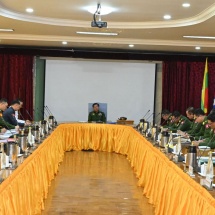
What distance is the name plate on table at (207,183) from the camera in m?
3.10

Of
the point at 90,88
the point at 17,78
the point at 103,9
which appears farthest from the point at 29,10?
the point at 17,78

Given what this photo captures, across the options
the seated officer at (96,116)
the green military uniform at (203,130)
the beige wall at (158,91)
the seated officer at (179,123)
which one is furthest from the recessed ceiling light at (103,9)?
the beige wall at (158,91)

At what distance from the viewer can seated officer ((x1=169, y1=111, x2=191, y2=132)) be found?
7.57 m

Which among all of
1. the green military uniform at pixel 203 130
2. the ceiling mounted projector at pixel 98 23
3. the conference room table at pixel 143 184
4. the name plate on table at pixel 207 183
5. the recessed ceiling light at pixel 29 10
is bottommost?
the conference room table at pixel 143 184

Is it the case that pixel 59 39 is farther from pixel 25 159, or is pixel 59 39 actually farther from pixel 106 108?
pixel 25 159

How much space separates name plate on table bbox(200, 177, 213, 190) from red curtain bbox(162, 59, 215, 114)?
25.2ft

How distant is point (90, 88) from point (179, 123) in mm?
3191

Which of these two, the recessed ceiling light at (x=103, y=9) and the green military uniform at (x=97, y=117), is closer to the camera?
the recessed ceiling light at (x=103, y=9)

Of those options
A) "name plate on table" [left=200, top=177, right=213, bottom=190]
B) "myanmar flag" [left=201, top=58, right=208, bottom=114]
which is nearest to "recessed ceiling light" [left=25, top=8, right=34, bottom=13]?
"name plate on table" [left=200, top=177, right=213, bottom=190]

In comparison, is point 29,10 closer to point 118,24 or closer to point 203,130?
point 118,24

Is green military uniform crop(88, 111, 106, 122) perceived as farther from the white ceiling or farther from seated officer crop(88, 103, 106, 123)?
the white ceiling

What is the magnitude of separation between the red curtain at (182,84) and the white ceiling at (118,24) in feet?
3.24

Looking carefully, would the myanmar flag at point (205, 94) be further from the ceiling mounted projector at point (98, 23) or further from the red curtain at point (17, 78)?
the ceiling mounted projector at point (98, 23)

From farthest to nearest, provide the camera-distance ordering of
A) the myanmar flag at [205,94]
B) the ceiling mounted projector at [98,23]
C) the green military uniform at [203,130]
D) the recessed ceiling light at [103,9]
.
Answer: the myanmar flag at [205,94]
the green military uniform at [203,130]
the recessed ceiling light at [103,9]
the ceiling mounted projector at [98,23]
